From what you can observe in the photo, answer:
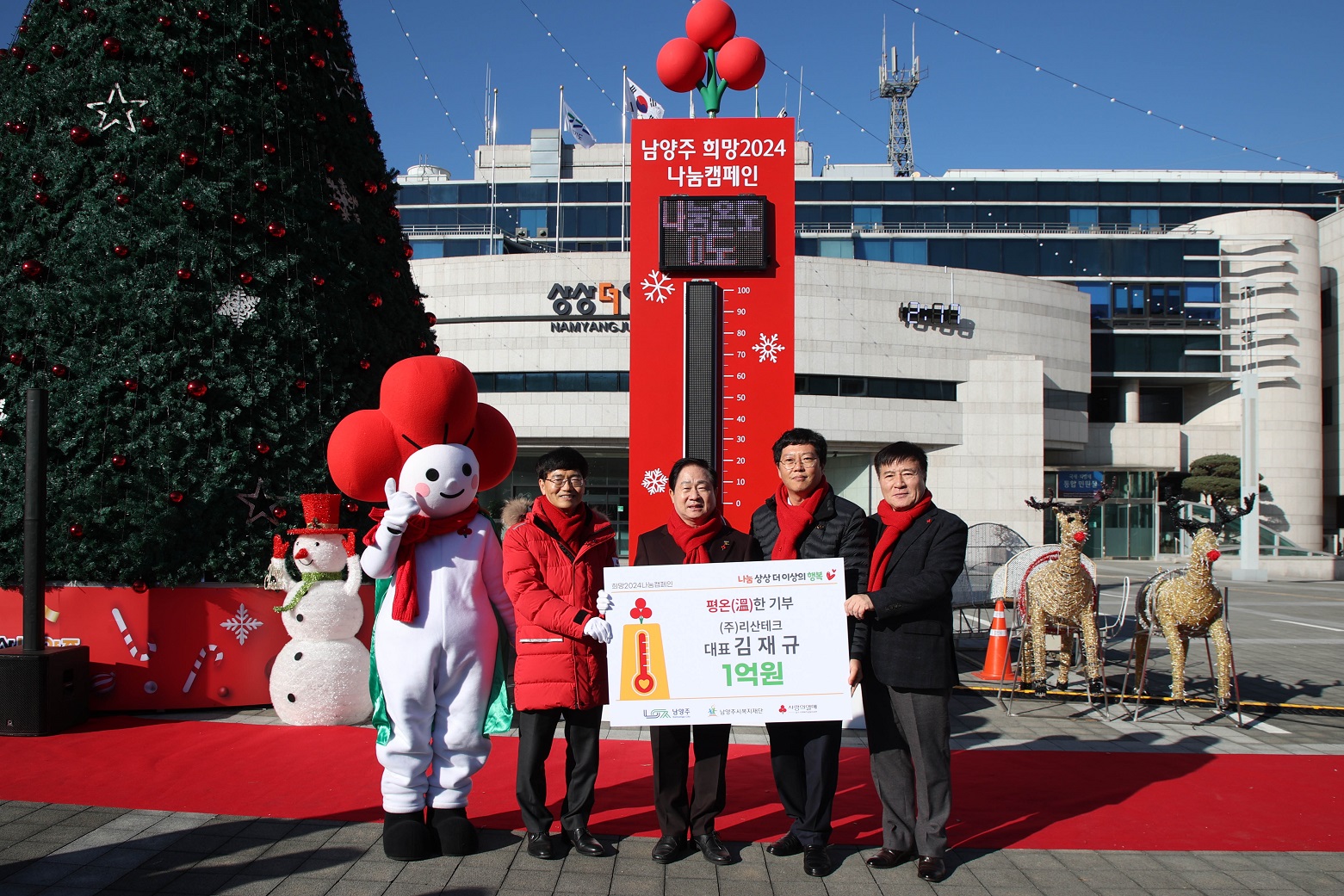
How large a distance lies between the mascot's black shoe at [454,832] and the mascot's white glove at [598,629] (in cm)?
100

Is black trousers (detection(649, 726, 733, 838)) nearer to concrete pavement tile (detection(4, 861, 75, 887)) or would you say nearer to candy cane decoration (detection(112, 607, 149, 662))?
concrete pavement tile (detection(4, 861, 75, 887))

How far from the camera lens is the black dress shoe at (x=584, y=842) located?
12.3ft

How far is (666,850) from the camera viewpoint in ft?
12.0

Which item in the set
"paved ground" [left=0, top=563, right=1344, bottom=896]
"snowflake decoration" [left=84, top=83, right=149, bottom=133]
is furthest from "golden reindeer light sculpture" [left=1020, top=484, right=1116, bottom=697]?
"snowflake decoration" [left=84, top=83, right=149, bottom=133]

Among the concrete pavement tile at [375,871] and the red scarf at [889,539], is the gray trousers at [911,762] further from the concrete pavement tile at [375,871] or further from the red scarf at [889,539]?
the concrete pavement tile at [375,871]

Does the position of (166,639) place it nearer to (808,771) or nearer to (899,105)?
(808,771)

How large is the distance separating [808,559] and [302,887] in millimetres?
2404

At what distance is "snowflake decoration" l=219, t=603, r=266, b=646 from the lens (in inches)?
236

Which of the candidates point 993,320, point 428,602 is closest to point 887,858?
point 428,602

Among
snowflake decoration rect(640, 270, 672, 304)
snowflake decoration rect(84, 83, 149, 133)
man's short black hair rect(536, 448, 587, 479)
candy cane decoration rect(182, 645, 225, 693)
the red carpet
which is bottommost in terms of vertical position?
the red carpet

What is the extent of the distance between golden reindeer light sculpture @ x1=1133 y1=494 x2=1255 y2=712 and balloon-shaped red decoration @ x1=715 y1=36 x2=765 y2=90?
4.90m

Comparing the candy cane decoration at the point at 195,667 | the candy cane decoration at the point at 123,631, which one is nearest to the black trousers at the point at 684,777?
the candy cane decoration at the point at 195,667

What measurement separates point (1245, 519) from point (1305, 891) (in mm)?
25510

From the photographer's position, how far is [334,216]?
6531mm
